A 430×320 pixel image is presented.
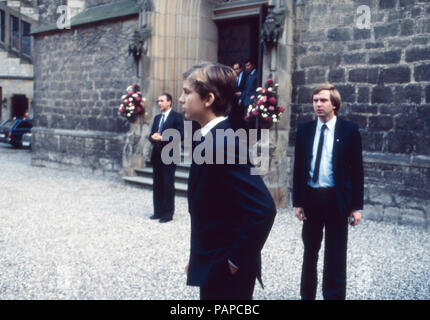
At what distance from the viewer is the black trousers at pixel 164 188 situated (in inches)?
261

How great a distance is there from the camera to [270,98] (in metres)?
7.57

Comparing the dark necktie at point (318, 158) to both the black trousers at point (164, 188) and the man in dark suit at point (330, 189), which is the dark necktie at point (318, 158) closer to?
the man in dark suit at point (330, 189)

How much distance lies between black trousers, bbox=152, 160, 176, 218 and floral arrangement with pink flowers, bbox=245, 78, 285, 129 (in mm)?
1960

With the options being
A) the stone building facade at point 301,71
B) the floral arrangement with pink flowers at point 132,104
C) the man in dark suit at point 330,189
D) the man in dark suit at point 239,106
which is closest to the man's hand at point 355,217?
the man in dark suit at point 330,189

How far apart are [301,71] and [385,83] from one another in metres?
1.60

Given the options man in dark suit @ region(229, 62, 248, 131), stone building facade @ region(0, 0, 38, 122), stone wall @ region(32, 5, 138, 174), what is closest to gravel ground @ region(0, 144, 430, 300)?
man in dark suit @ region(229, 62, 248, 131)

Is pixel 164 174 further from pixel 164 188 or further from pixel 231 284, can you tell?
pixel 231 284

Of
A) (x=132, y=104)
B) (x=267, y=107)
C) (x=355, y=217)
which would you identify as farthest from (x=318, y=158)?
(x=132, y=104)

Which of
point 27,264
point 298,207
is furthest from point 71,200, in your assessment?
point 298,207

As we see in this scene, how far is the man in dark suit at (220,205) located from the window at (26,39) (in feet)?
89.7

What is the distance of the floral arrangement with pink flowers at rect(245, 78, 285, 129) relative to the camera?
7.59m

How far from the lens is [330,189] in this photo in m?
3.30

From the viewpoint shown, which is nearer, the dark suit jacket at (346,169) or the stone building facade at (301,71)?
the dark suit jacket at (346,169)
